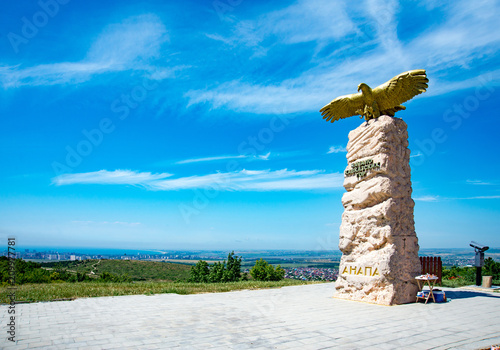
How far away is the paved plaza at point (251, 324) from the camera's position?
6.29 metres

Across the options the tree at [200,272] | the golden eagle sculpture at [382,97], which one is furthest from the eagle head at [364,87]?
the tree at [200,272]

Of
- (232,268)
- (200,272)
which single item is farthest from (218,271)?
(200,272)

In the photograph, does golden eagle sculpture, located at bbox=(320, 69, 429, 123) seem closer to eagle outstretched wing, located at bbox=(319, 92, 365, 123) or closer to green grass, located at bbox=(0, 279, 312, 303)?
eagle outstretched wing, located at bbox=(319, 92, 365, 123)

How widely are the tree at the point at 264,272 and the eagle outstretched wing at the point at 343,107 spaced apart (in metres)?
8.24

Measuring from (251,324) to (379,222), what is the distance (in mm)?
5275

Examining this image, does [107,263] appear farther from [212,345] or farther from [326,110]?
[212,345]

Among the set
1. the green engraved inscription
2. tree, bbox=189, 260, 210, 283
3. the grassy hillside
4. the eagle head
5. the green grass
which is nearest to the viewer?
the green grass

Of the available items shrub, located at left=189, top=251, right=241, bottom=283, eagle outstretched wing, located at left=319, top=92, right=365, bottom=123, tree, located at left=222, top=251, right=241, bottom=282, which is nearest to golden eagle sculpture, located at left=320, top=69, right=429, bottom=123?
eagle outstretched wing, located at left=319, top=92, right=365, bottom=123

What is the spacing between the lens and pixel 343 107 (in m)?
12.9

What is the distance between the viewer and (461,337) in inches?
267

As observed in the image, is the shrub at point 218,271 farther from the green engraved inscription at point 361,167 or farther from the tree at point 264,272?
the green engraved inscription at point 361,167

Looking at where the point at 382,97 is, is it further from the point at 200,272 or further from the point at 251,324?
the point at 200,272

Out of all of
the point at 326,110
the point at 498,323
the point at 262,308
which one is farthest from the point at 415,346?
the point at 326,110

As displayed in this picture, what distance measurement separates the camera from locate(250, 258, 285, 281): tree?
17.8 m
